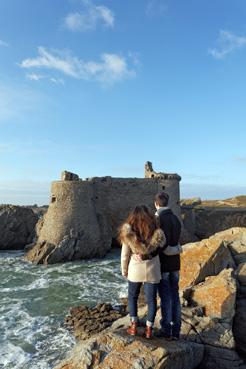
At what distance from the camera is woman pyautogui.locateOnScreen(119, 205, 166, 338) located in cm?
645

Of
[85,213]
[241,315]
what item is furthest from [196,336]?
[85,213]

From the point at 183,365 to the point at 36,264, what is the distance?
23821 mm

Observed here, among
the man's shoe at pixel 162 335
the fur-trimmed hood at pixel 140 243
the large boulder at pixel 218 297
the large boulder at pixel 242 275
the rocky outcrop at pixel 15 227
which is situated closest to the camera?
the fur-trimmed hood at pixel 140 243

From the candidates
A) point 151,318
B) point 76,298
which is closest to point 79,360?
point 151,318

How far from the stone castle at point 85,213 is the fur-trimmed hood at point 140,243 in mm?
23667

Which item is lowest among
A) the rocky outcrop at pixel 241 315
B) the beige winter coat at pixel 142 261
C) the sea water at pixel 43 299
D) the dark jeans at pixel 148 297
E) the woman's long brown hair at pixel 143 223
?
the sea water at pixel 43 299

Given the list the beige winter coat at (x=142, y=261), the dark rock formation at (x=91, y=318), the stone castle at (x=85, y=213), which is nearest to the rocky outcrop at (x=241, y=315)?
the beige winter coat at (x=142, y=261)

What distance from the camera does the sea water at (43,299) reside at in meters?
12.2

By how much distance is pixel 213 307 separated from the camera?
8484mm

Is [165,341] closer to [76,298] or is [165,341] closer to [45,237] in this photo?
[76,298]

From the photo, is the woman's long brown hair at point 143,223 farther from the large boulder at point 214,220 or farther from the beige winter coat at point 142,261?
the large boulder at point 214,220

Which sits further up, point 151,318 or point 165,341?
point 151,318

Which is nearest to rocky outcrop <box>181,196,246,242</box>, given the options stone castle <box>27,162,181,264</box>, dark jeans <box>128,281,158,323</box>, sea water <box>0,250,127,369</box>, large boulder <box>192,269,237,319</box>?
stone castle <box>27,162,181,264</box>

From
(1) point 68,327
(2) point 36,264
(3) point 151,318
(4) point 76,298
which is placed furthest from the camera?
(2) point 36,264
